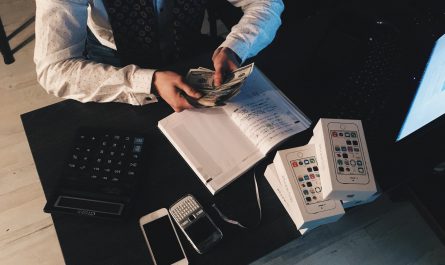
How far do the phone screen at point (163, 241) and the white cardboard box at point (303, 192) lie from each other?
0.88 feet

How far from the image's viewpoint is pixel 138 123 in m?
0.96

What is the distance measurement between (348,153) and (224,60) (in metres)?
0.44

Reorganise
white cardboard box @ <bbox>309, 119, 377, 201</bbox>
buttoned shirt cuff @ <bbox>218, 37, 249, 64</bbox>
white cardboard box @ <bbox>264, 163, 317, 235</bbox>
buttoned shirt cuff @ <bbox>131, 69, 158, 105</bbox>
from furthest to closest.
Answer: buttoned shirt cuff @ <bbox>218, 37, 249, 64</bbox> → buttoned shirt cuff @ <bbox>131, 69, 158, 105</bbox> → white cardboard box @ <bbox>264, 163, 317, 235</bbox> → white cardboard box @ <bbox>309, 119, 377, 201</bbox>

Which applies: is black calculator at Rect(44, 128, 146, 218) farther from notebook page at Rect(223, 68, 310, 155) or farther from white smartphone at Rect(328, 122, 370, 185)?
white smartphone at Rect(328, 122, 370, 185)

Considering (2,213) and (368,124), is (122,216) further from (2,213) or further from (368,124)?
(2,213)

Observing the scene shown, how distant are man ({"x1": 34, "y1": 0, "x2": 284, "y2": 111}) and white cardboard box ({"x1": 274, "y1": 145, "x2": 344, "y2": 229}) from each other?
0.30 m

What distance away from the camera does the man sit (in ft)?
3.15

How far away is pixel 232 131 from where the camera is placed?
92 centimetres

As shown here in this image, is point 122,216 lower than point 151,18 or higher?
lower

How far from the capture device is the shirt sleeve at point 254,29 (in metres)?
1.08

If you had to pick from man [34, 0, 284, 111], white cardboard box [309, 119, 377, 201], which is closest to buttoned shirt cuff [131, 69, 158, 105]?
man [34, 0, 284, 111]

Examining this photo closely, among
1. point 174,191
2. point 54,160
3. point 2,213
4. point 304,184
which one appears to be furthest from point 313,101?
point 2,213

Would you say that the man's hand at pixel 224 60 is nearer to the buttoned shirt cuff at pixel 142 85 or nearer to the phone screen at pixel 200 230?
the buttoned shirt cuff at pixel 142 85

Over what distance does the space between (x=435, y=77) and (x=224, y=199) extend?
1.68 ft
